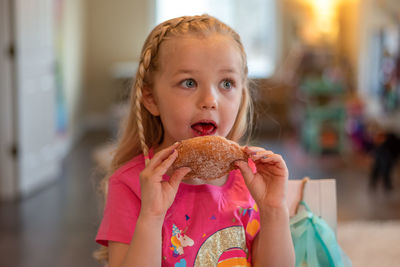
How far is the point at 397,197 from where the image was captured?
361cm

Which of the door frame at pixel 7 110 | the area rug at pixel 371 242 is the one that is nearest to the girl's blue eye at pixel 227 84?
the area rug at pixel 371 242

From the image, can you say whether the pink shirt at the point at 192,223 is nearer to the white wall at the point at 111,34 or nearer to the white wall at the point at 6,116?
the white wall at the point at 6,116

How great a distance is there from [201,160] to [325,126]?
4.30 m

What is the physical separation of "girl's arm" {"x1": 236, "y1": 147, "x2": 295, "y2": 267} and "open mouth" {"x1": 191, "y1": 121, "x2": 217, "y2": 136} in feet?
0.31

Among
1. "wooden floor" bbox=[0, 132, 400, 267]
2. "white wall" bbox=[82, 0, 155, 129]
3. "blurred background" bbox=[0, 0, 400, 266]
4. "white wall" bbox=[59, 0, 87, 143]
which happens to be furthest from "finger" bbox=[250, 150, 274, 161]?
"white wall" bbox=[82, 0, 155, 129]

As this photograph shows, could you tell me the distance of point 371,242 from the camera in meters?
2.65

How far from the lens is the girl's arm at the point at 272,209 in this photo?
41.0 inches

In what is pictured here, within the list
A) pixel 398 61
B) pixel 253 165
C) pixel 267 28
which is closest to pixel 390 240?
pixel 253 165

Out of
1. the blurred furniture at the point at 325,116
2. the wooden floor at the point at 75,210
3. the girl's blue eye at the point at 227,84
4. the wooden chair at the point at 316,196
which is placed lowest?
the wooden floor at the point at 75,210

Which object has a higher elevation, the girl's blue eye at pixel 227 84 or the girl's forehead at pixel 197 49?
the girl's forehead at pixel 197 49

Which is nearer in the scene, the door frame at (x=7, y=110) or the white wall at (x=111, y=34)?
the door frame at (x=7, y=110)

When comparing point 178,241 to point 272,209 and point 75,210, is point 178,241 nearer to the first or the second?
point 272,209

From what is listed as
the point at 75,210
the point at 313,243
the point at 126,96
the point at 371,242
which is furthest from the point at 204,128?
the point at 75,210

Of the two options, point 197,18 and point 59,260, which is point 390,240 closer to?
point 59,260
